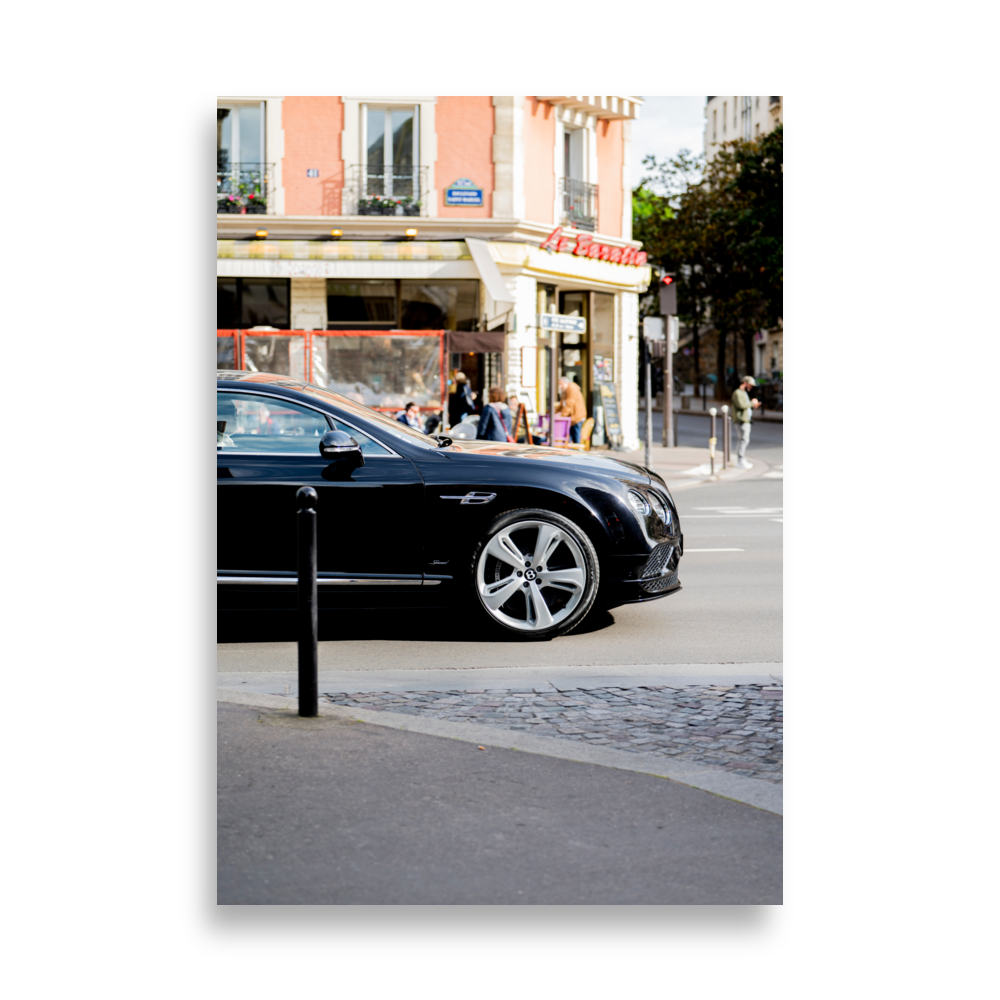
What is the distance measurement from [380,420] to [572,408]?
58.0ft

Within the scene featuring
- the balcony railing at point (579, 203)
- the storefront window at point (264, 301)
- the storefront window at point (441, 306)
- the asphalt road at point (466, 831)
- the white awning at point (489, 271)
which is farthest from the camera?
the balcony railing at point (579, 203)

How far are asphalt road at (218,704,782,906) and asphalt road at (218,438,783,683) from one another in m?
1.94

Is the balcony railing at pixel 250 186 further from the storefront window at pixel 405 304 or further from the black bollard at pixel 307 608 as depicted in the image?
the black bollard at pixel 307 608

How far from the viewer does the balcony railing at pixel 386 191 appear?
27.2 m

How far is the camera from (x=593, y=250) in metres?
30.6

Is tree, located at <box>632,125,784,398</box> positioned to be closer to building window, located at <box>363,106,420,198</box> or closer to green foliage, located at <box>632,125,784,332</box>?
green foliage, located at <box>632,125,784,332</box>

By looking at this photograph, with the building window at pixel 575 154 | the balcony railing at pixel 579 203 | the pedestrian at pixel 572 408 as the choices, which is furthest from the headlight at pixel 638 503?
the building window at pixel 575 154

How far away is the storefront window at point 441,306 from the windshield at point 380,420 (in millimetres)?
20146

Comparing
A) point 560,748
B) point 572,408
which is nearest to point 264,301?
point 572,408
